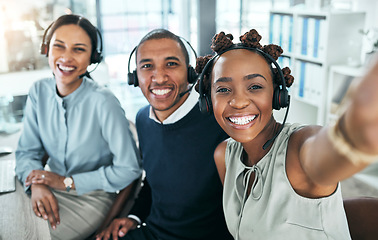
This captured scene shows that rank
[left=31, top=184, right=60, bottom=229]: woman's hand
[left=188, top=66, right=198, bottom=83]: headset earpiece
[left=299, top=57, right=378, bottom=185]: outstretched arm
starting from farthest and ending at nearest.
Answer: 1. [left=188, top=66, right=198, bottom=83]: headset earpiece
2. [left=31, top=184, right=60, bottom=229]: woman's hand
3. [left=299, top=57, right=378, bottom=185]: outstretched arm

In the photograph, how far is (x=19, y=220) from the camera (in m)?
1.35

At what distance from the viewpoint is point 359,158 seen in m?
0.57

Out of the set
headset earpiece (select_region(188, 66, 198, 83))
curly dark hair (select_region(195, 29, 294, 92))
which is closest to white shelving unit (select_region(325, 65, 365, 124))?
headset earpiece (select_region(188, 66, 198, 83))

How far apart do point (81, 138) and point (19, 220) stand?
1.67 ft

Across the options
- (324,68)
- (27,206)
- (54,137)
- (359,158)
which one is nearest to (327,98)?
(324,68)

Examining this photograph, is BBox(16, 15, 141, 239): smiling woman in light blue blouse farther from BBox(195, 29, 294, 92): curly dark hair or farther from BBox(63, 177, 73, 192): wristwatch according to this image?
BBox(195, 29, 294, 92): curly dark hair

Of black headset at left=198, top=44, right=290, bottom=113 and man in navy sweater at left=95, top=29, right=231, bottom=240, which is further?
man in navy sweater at left=95, top=29, right=231, bottom=240

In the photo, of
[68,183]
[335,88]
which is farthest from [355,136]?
[335,88]

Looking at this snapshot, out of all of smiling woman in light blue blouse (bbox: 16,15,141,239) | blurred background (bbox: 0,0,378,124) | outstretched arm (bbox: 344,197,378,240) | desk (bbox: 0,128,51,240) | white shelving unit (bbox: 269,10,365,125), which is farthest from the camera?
blurred background (bbox: 0,0,378,124)

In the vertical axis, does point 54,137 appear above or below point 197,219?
above

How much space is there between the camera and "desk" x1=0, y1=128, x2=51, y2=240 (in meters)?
1.25

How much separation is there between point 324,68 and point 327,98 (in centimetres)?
27

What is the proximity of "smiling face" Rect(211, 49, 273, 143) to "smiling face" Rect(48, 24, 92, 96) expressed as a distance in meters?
0.85

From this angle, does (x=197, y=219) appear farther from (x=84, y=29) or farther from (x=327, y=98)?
(x=327, y=98)
